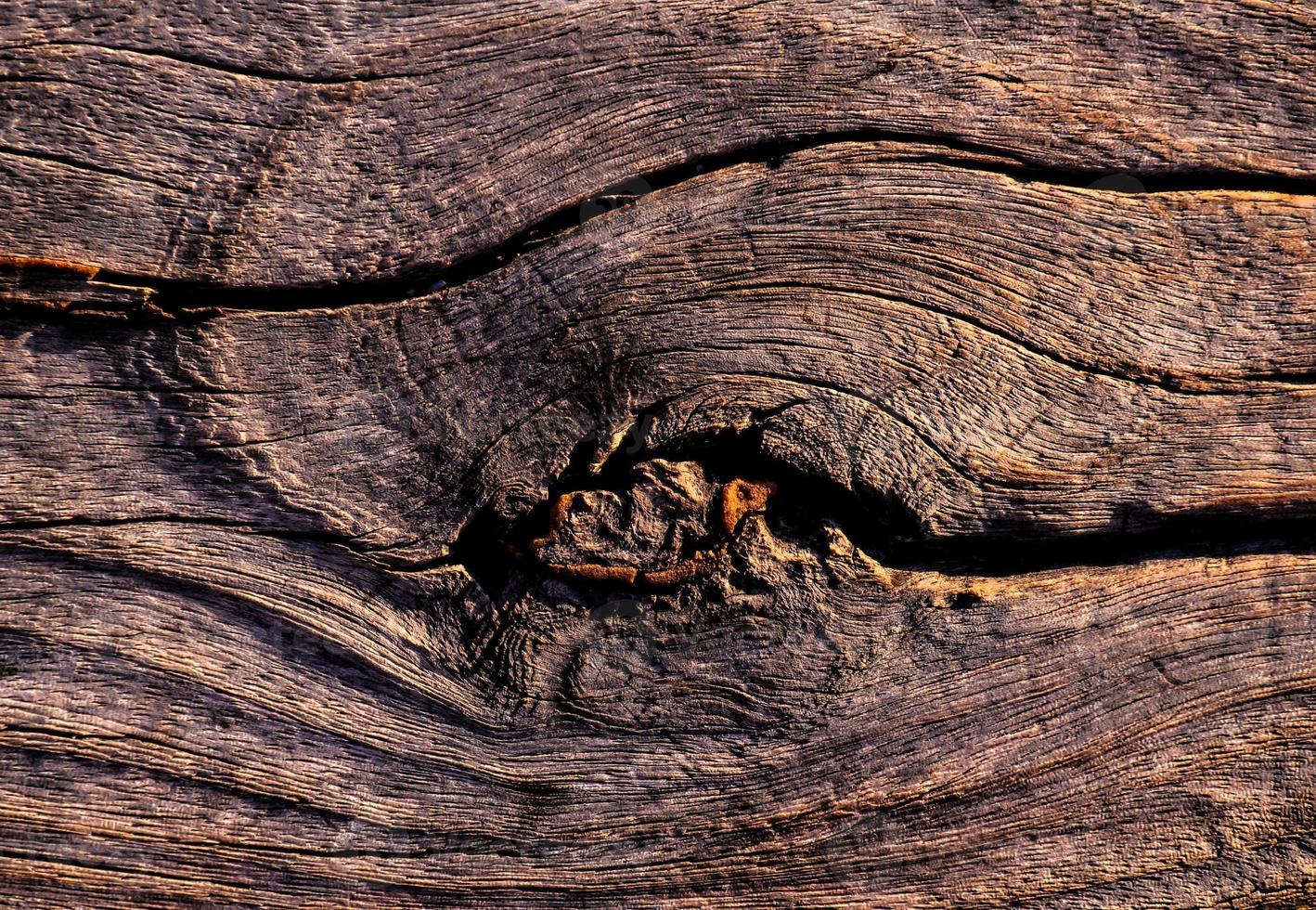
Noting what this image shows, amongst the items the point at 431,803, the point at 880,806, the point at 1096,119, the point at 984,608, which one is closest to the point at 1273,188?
the point at 1096,119

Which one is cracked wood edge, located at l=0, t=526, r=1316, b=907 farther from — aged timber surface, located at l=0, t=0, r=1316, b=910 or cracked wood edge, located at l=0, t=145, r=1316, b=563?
cracked wood edge, located at l=0, t=145, r=1316, b=563

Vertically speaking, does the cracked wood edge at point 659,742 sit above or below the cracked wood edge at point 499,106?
below

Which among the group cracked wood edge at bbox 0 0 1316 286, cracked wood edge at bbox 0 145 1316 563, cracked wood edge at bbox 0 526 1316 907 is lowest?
cracked wood edge at bbox 0 526 1316 907

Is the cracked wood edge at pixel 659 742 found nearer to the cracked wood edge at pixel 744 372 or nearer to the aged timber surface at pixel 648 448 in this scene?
the aged timber surface at pixel 648 448

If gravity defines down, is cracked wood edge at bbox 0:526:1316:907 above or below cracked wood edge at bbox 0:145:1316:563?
below

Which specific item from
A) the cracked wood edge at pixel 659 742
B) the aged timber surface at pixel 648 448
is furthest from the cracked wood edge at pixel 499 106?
the cracked wood edge at pixel 659 742

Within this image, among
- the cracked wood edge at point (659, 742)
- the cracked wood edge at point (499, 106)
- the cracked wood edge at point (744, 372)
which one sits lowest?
the cracked wood edge at point (659, 742)

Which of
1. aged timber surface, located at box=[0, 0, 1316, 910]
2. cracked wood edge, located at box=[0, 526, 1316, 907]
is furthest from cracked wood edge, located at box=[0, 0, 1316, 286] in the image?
cracked wood edge, located at box=[0, 526, 1316, 907]
